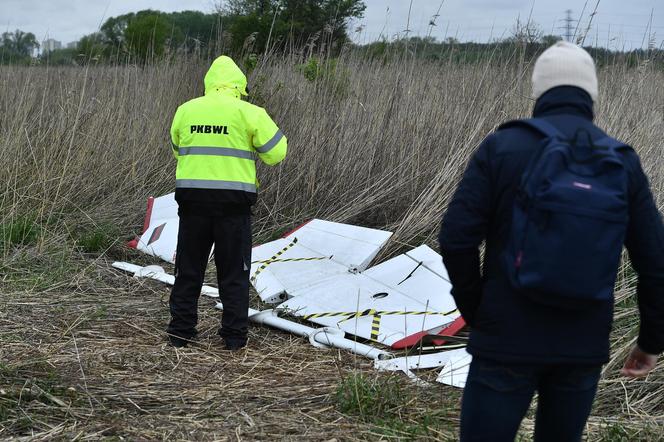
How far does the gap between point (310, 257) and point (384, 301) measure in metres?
1.03

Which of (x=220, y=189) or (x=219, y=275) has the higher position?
(x=220, y=189)

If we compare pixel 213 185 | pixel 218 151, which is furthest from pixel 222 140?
pixel 213 185

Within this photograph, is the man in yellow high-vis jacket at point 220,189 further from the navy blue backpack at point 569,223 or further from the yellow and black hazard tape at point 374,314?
the navy blue backpack at point 569,223

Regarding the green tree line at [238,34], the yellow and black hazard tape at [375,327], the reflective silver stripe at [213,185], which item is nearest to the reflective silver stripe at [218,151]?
the reflective silver stripe at [213,185]

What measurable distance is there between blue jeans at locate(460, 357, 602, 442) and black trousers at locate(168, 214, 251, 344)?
9.14 ft

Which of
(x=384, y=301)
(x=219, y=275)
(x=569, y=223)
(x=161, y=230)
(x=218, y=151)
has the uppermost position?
(x=569, y=223)

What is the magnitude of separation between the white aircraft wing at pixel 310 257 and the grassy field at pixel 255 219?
271 mm

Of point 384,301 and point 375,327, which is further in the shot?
point 384,301

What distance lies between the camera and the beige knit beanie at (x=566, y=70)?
2.02 m

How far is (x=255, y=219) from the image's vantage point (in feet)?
24.5

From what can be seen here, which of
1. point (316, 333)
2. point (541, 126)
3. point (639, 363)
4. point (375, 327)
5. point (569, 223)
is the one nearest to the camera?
point (569, 223)

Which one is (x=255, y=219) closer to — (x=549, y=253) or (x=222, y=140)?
(x=222, y=140)

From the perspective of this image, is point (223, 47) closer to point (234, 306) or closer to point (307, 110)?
point (307, 110)

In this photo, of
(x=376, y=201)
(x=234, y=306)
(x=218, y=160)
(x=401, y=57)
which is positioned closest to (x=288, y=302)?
(x=234, y=306)
